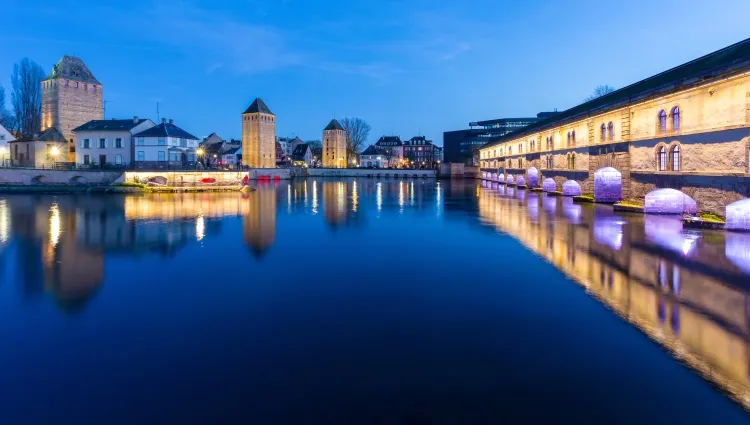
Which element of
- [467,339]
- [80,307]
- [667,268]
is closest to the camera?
[467,339]

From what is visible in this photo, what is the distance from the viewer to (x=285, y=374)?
18.5 feet

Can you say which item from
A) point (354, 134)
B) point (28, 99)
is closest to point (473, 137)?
point (354, 134)

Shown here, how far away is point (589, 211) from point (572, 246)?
1073cm

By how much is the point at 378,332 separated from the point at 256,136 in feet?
265

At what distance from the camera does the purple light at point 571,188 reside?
1298 inches

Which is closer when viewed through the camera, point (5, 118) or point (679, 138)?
point (679, 138)

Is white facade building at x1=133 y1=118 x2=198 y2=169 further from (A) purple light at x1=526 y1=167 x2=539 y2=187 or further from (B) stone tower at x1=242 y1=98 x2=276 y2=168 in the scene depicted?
(A) purple light at x1=526 y1=167 x2=539 y2=187

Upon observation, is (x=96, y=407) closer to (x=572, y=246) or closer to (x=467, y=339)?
(x=467, y=339)

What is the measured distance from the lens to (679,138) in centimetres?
2084

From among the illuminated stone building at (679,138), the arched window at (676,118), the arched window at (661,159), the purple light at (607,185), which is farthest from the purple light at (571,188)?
the arched window at (676,118)

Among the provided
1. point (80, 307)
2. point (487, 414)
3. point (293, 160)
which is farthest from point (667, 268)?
point (293, 160)

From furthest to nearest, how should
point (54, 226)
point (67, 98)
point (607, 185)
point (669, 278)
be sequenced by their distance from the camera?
point (67, 98)
point (607, 185)
point (54, 226)
point (669, 278)

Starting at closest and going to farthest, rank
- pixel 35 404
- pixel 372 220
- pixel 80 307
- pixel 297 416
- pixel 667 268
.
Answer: pixel 297 416
pixel 35 404
pixel 80 307
pixel 667 268
pixel 372 220

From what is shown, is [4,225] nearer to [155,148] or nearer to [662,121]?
[662,121]
